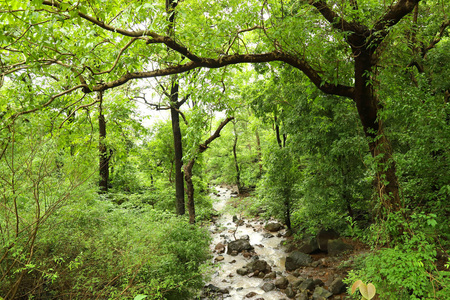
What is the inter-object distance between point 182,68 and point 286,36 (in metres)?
2.00

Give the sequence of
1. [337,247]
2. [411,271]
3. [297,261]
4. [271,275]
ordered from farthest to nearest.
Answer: [297,261]
[337,247]
[271,275]
[411,271]

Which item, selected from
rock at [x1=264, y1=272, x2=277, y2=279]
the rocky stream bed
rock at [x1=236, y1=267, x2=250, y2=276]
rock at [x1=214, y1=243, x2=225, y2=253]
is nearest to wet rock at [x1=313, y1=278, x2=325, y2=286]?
the rocky stream bed

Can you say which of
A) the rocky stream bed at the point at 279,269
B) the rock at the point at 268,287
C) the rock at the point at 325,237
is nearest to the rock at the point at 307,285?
the rocky stream bed at the point at 279,269

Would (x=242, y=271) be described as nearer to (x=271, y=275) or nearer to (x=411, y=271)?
(x=271, y=275)

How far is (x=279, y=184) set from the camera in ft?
35.4

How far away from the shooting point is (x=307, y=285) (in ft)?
23.5

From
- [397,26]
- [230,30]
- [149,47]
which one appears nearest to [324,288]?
[397,26]

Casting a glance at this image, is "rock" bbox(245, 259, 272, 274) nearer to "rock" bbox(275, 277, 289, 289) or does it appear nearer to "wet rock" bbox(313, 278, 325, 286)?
"rock" bbox(275, 277, 289, 289)

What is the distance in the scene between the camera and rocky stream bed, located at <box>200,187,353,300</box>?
23.6ft

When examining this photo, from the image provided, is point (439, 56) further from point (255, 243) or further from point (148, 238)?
point (255, 243)

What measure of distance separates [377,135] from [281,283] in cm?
581

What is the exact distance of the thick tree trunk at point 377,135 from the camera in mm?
4031

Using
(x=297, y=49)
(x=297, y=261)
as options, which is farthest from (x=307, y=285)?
(x=297, y=49)

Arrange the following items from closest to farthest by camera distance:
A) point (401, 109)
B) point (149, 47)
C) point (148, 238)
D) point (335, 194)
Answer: point (401, 109) → point (149, 47) → point (148, 238) → point (335, 194)
